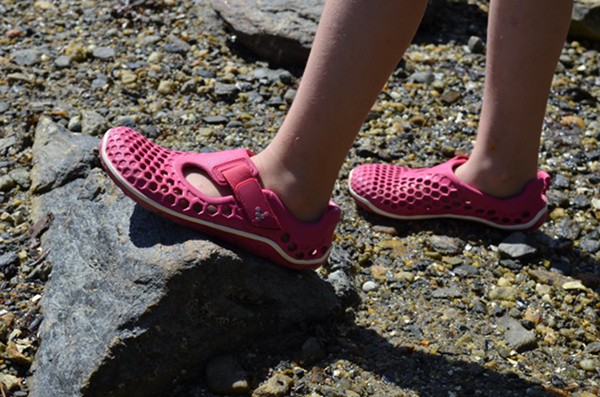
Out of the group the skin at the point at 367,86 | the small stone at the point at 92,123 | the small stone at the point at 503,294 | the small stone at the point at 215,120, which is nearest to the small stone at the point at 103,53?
the small stone at the point at 92,123

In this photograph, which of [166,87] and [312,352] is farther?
[166,87]

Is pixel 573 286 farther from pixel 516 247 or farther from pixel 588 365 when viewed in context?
pixel 588 365

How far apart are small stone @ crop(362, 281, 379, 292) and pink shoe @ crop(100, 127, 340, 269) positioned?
0.40 metres

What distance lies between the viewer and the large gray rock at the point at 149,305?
7.77 ft

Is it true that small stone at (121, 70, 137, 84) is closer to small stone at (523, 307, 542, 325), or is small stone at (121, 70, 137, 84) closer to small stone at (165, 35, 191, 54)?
small stone at (165, 35, 191, 54)

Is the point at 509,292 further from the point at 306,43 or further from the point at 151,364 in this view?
the point at 306,43

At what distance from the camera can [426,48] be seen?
14.8 ft

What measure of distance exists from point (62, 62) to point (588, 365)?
9.00ft

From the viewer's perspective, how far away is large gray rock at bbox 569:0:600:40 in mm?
4609

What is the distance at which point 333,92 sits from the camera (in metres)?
2.33

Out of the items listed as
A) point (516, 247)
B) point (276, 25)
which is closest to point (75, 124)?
point (276, 25)

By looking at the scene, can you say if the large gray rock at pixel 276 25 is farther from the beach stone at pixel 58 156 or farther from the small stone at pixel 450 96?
the beach stone at pixel 58 156

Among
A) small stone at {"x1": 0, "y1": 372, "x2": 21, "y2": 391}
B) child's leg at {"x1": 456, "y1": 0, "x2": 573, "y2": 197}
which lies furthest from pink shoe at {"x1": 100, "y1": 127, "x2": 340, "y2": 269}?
child's leg at {"x1": 456, "y1": 0, "x2": 573, "y2": 197}

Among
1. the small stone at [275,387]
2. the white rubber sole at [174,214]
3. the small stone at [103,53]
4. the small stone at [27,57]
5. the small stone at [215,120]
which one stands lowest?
the small stone at [27,57]
